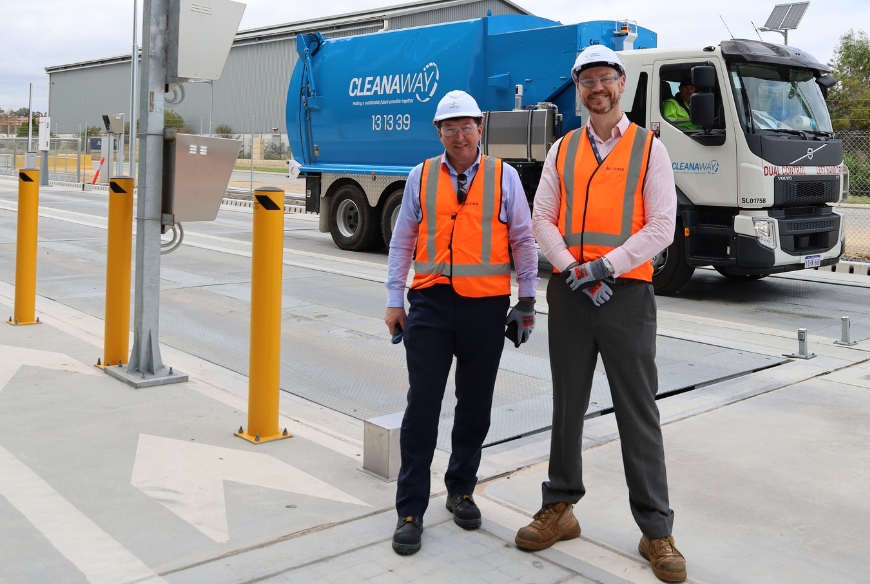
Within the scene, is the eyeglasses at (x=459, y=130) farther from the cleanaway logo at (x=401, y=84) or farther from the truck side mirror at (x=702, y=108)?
the cleanaway logo at (x=401, y=84)

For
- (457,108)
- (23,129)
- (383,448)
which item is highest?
(23,129)

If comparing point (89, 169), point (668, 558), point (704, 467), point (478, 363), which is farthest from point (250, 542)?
point (89, 169)

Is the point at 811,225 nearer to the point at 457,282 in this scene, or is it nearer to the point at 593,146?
the point at 593,146

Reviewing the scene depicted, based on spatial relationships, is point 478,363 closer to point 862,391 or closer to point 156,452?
point 156,452

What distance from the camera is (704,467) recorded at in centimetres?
493

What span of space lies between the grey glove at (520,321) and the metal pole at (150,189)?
306 cm

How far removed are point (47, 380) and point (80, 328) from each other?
1977 mm

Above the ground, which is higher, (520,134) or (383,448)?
(520,134)

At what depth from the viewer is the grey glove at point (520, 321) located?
3.98m

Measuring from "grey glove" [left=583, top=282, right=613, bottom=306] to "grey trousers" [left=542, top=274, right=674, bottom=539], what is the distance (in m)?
0.05

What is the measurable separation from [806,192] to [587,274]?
828cm

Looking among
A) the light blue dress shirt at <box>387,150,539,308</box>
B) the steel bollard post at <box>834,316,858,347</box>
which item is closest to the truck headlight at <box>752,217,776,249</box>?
the steel bollard post at <box>834,316,858,347</box>

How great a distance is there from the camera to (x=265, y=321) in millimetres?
5168

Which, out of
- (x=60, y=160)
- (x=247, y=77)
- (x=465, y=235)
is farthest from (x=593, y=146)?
(x=247, y=77)
